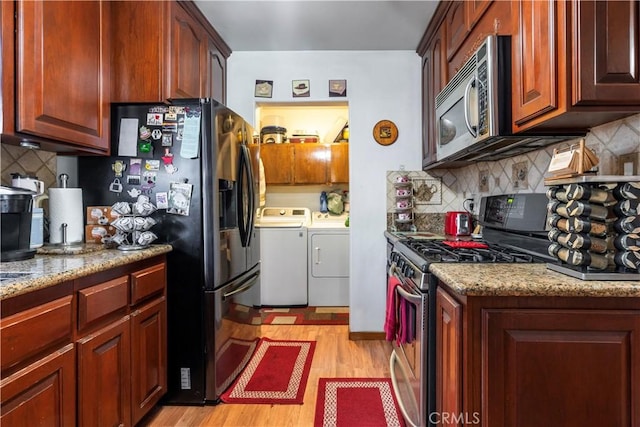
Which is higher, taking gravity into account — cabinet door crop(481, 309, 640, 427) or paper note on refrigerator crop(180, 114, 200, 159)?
paper note on refrigerator crop(180, 114, 200, 159)

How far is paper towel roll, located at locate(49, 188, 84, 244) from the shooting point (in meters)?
1.76

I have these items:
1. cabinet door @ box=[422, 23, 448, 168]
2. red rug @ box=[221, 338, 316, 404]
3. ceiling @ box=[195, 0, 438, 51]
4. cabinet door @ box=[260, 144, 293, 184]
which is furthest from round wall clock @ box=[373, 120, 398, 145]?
red rug @ box=[221, 338, 316, 404]

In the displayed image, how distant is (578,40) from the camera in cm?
103

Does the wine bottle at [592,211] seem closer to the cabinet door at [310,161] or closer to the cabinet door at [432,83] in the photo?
the cabinet door at [432,83]

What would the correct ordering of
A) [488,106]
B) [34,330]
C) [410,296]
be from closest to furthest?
[34,330] < [488,106] < [410,296]

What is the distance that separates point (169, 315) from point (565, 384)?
5.93 ft

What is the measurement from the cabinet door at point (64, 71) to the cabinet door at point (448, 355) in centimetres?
170

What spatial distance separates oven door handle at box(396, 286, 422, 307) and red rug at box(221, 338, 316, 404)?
92 cm

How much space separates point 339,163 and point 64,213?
2.85 metres

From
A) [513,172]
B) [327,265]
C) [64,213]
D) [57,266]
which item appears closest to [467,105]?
[513,172]

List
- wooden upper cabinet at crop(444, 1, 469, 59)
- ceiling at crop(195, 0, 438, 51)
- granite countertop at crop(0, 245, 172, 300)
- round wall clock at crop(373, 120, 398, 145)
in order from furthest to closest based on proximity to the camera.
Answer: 1. round wall clock at crop(373, 120, 398, 145)
2. ceiling at crop(195, 0, 438, 51)
3. wooden upper cabinet at crop(444, 1, 469, 59)
4. granite countertop at crop(0, 245, 172, 300)

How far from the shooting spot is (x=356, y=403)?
1988 millimetres

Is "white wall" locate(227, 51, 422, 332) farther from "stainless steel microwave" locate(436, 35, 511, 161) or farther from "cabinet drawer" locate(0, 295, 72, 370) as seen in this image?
"cabinet drawer" locate(0, 295, 72, 370)

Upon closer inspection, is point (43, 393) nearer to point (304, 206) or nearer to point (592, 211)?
point (592, 211)
